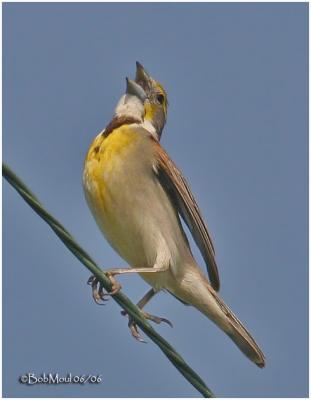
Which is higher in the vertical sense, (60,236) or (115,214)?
(115,214)

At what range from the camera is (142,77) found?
895 centimetres

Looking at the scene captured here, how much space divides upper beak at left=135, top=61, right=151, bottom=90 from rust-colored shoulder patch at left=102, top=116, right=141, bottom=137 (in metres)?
0.64

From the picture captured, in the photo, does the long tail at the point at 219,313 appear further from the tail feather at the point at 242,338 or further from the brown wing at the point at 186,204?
the brown wing at the point at 186,204

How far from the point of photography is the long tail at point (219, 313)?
7613 millimetres

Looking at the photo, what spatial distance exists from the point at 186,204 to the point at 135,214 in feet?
1.76

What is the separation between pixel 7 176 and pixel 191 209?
10.5 feet

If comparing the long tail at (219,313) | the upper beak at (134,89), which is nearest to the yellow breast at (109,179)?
the long tail at (219,313)

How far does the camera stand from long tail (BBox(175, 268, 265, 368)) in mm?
7613

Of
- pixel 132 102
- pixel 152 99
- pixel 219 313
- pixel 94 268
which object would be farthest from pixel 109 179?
pixel 94 268

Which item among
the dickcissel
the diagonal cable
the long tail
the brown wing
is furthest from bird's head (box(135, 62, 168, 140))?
the diagonal cable

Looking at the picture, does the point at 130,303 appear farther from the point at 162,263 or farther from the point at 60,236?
the point at 162,263

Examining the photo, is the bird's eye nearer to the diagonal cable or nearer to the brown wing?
the brown wing

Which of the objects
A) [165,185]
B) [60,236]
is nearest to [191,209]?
[165,185]

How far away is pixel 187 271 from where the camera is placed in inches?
308
